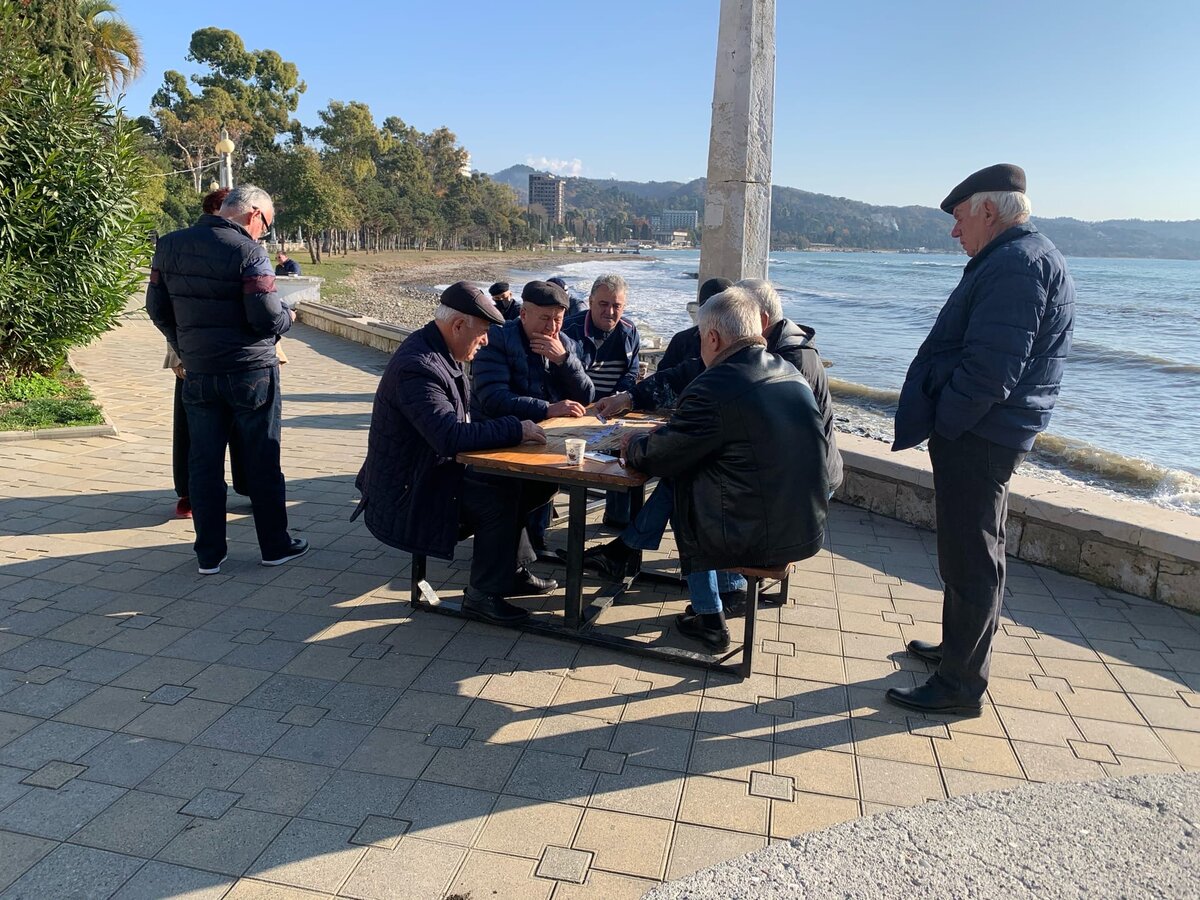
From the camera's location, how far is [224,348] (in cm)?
A: 410

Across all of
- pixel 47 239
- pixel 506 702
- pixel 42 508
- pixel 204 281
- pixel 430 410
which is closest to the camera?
pixel 506 702

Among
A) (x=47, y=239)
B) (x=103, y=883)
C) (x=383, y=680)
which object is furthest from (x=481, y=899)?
(x=47, y=239)

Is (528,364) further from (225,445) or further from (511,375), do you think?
(225,445)

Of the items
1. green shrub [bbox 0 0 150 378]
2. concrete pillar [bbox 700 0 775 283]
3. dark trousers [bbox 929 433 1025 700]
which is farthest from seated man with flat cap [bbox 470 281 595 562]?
green shrub [bbox 0 0 150 378]

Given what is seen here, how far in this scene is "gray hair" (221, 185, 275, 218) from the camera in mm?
4164

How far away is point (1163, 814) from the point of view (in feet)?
8.62

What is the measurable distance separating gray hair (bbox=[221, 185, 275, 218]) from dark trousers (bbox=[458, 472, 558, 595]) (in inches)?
71.6

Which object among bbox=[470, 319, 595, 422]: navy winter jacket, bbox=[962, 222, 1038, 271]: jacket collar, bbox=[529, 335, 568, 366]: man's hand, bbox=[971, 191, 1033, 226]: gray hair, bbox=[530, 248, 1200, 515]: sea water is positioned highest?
bbox=[971, 191, 1033, 226]: gray hair

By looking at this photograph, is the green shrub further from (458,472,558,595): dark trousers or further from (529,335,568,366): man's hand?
(458,472,558,595): dark trousers

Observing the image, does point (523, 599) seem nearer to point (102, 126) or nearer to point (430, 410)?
point (430, 410)

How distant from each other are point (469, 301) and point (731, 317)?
1135mm

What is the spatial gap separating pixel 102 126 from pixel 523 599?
7318mm

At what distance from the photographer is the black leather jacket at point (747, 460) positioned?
3023 mm

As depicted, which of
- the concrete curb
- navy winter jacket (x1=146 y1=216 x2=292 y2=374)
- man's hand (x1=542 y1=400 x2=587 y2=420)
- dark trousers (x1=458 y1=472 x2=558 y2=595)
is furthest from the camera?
man's hand (x1=542 y1=400 x2=587 y2=420)
